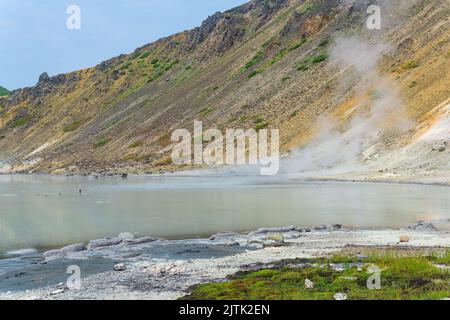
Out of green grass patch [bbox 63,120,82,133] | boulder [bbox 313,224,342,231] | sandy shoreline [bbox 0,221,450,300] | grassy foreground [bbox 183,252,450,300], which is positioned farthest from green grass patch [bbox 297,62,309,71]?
grassy foreground [bbox 183,252,450,300]

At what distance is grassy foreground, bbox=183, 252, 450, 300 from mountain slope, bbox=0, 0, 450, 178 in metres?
34.4

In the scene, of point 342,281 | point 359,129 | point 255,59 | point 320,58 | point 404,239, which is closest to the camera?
point 342,281

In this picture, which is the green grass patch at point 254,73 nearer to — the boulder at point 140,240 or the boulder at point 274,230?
the boulder at point 274,230

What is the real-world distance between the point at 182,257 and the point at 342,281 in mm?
6739

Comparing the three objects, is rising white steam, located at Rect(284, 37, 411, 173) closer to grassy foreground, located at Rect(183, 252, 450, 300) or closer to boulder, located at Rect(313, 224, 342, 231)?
boulder, located at Rect(313, 224, 342, 231)

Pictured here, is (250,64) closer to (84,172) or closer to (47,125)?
(84,172)

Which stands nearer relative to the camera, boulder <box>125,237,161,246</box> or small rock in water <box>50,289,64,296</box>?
small rock in water <box>50,289,64,296</box>

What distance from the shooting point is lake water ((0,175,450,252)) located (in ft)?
84.3

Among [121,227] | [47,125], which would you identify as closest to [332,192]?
[121,227]

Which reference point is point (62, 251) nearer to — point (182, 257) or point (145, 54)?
point (182, 257)

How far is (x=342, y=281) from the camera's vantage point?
43.9ft

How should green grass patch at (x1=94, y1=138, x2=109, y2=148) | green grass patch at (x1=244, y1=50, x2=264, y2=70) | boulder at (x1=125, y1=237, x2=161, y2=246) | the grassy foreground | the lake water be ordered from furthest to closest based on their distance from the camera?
green grass patch at (x1=244, y1=50, x2=264, y2=70) < green grass patch at (x1=94, y1=138, x2=109, y2=148) < the lake water < boulder at (x1=125, y1=237, x2=161, y2=246) < the grassy foreground

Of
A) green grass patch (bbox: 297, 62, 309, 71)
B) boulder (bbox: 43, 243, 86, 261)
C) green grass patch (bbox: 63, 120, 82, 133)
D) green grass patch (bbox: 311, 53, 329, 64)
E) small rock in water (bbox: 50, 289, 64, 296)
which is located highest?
green grass patch (bbox: 311, 53, 329, 64)

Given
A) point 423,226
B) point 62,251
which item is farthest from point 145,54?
point 62,251
